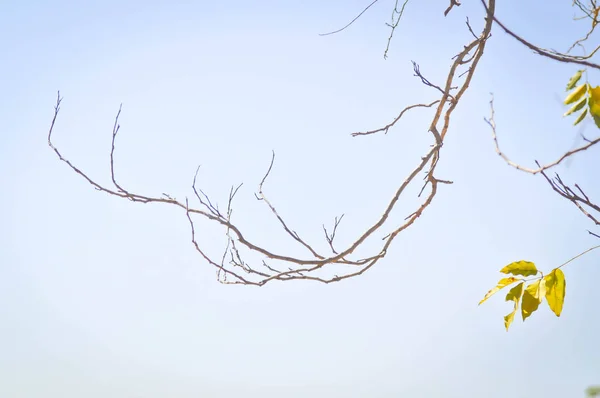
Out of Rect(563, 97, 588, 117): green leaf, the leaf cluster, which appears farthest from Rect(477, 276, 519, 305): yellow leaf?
Rect(563, 97, 588, 117): green leaf

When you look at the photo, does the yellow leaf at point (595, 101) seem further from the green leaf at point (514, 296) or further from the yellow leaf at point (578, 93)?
the green leaf at point (514, 296)

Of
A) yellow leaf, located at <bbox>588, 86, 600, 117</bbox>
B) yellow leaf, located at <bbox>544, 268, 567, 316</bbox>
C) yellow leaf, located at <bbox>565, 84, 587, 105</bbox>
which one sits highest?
yellow leaf, located at <bbox>565, 84, 587, 105</bbox>

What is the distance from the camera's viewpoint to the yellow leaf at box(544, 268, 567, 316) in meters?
1.45

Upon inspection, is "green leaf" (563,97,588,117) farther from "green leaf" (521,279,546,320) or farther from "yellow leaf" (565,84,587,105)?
"green leaf" (521,279,546,320)

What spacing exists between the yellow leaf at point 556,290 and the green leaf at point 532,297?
19mm

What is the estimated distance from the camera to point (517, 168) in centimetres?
156

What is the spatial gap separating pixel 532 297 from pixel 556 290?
69mm

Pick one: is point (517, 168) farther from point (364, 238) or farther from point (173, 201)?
point (173, 201)

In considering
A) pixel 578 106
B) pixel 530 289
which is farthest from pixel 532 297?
pixel 578 106

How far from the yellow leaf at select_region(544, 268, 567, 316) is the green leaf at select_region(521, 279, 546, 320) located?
0.02 meters

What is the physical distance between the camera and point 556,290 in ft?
4.77

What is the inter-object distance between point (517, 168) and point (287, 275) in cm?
98

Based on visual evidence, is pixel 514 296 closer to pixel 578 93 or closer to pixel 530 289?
pixel 530 289

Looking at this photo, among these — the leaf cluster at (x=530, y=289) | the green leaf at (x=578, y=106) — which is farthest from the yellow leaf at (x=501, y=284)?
the green leaf at (x=578, y=106)
